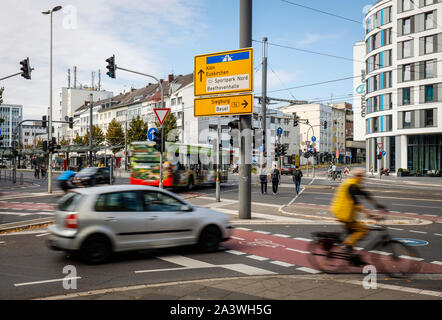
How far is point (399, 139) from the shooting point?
55188 millimetres

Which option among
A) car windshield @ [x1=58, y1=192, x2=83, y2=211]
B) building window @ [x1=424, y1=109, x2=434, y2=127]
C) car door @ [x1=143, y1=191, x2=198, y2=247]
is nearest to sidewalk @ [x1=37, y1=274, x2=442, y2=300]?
car door @ [x1=143, y1=191, x2=198, y2=247]

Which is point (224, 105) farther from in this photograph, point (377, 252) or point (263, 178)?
point (263, 178)

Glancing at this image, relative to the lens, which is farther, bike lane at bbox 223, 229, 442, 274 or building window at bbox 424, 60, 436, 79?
building window at bbox 424, 60, 436, 79

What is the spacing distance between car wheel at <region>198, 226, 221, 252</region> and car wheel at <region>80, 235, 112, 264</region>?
2.03m

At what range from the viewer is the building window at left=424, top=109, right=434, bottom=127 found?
5128 centimetres

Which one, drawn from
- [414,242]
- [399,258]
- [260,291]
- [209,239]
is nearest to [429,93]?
[414,242]

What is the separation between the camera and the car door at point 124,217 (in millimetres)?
7957

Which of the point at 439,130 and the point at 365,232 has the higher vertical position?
the point at 439,130

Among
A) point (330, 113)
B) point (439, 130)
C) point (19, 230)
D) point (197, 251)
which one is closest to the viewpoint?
point (197, 251)

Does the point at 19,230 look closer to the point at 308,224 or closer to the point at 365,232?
the point at 308,224

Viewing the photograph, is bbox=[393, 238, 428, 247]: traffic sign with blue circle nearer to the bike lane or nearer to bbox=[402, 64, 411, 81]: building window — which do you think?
the bike lane
